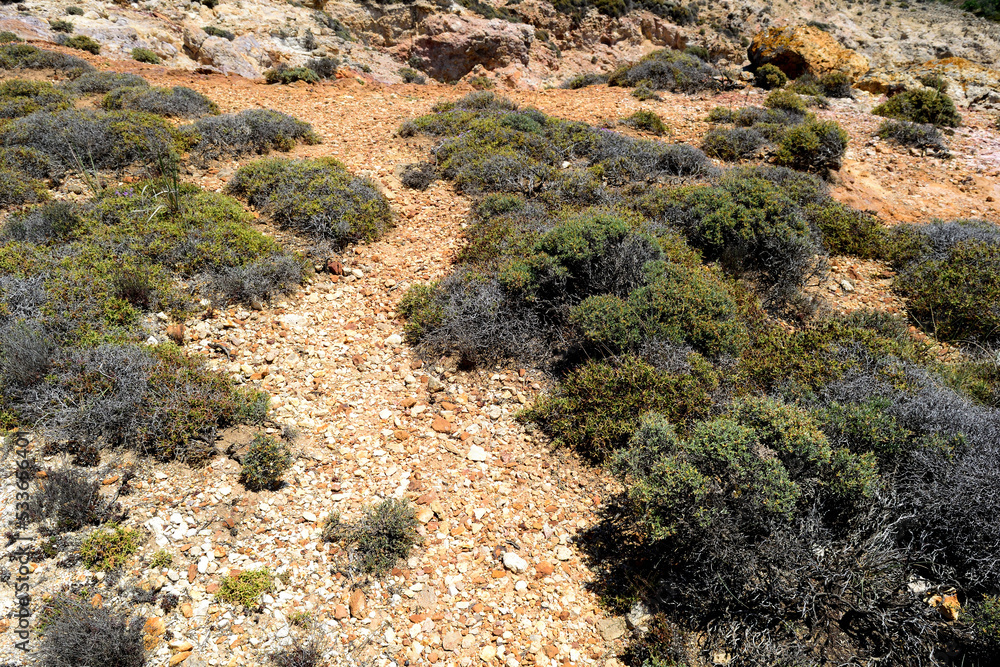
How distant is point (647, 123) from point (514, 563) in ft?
34.6

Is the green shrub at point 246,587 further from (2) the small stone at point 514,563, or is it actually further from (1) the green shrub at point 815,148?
(1) the green shrub at point 815,148

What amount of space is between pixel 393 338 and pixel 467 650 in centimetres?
363

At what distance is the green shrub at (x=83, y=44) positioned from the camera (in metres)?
15.1

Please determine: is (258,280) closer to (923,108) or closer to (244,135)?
(244,135)

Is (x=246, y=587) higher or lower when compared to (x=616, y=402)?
lower

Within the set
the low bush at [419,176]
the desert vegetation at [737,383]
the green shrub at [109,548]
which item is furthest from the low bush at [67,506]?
the low bush at [419,176]

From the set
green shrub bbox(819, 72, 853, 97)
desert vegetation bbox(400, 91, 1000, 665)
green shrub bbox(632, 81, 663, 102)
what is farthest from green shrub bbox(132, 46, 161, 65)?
green shrub bbox(819, 72, 853, 97)

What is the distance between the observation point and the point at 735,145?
10531 mm

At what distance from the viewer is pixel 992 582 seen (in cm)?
315

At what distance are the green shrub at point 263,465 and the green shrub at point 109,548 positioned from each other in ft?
2.75

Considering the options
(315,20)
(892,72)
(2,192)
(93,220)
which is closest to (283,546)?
(93,220)

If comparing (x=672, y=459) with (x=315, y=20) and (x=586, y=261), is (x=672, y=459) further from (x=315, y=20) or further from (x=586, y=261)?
(x=315, y=20)

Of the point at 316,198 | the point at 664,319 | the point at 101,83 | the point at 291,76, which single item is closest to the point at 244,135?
the point at 316,198

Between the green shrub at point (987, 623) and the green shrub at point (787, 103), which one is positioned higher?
the green shrub at point (787, 103)
